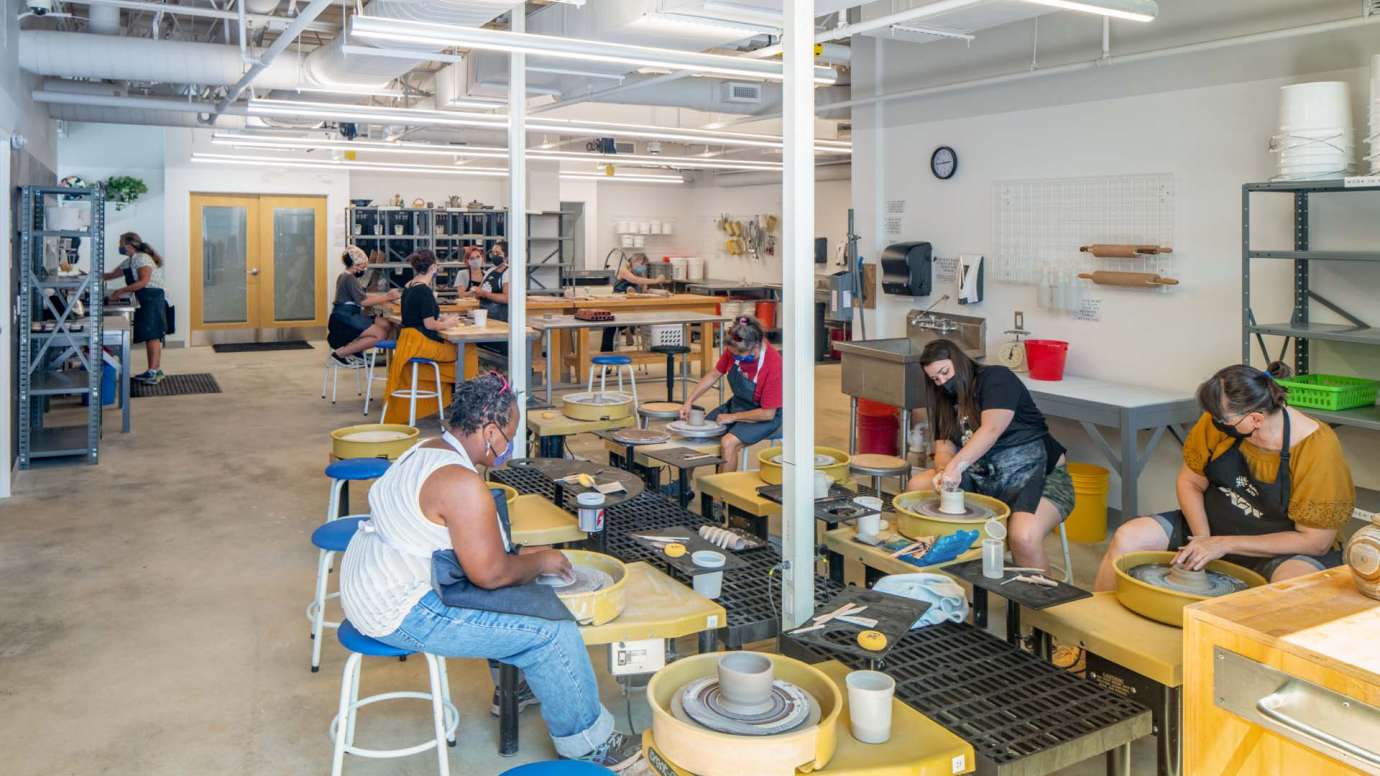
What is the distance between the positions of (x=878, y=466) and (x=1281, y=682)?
9.08 ft

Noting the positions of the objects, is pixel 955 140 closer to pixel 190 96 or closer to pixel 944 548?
pixel 944 548

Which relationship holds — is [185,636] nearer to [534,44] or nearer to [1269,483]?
[534,44]

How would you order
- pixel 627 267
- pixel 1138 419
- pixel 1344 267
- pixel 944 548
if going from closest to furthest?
pixel 944 548
pixel 1344 267
pixel 1138 419
pixel 627 267

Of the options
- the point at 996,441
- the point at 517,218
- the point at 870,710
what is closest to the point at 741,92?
the point at 517,218

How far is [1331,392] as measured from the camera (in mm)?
4344

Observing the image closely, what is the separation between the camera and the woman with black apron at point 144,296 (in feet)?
32.9

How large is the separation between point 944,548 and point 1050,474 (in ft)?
4.17

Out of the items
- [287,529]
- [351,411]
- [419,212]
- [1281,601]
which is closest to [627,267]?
[419,212]

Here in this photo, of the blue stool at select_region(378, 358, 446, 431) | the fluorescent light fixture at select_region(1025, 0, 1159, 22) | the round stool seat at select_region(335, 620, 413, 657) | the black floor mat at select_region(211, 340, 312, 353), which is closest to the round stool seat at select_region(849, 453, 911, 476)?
the fluorescent light fixture at select_region(1025, 0, 1159, 22)

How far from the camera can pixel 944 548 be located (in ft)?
10.7

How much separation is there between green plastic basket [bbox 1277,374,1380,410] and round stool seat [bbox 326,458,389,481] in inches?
151

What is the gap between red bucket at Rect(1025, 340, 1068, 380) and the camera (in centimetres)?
582

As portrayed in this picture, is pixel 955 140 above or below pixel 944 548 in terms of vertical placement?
above

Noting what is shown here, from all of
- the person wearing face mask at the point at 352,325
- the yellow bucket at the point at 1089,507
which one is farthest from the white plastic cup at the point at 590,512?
the person wearing face mask at the point at 352,325
